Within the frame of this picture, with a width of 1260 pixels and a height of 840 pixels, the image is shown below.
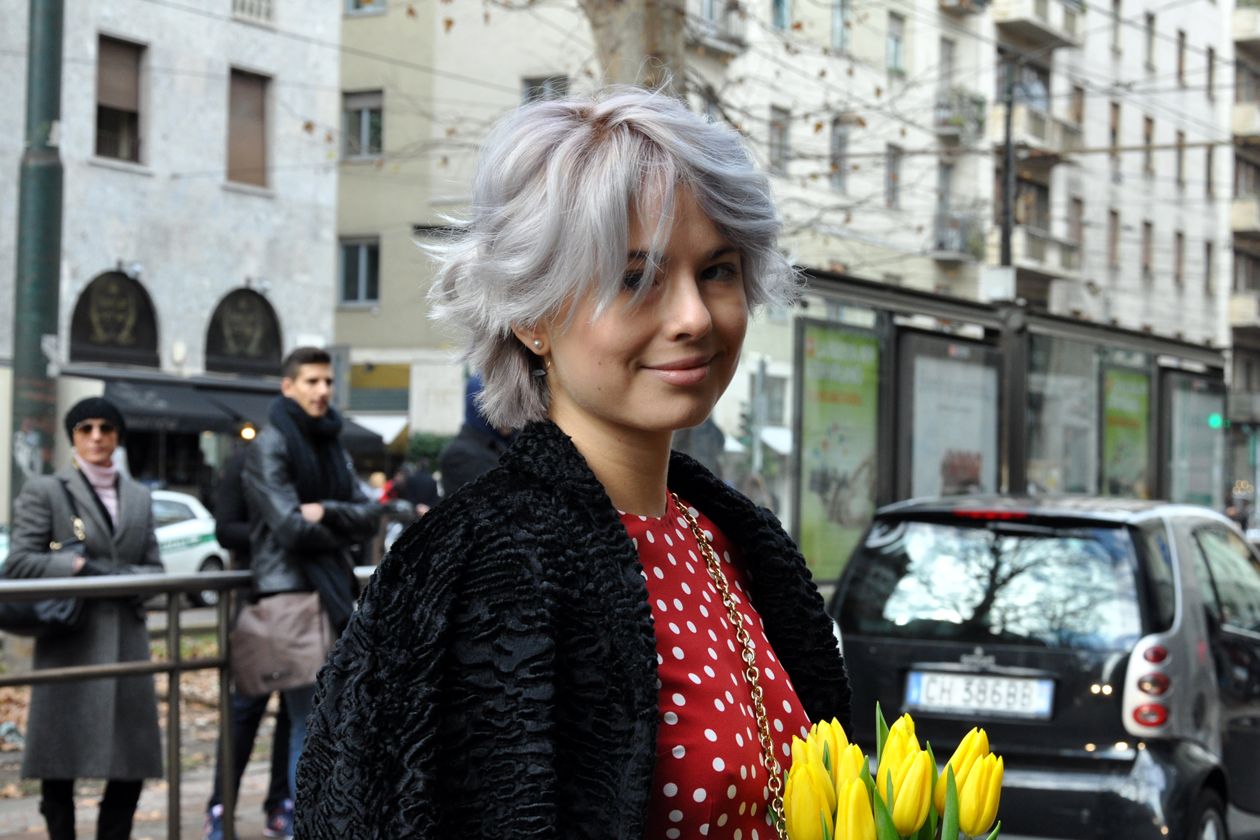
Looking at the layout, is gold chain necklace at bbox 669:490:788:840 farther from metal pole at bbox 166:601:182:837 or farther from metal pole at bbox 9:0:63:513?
metal pole at bbox 9:0:63:513

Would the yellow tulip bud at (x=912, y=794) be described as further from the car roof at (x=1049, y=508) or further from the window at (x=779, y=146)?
the window at (x=779, y=146)

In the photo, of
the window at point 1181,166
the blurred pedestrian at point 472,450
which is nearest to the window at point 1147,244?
the window at point 1181,166

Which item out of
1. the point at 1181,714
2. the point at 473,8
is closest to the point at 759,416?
the point at 1181,714

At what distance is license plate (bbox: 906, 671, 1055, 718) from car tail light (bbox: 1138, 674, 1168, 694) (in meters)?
0.33

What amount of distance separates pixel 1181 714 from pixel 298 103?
25.7 meters

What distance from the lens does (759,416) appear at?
32.6 feet

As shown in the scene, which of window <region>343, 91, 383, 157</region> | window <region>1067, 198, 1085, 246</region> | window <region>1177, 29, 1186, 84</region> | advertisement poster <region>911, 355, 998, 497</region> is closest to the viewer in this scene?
advertisement poster <region>911, 355, 998, 497</region>

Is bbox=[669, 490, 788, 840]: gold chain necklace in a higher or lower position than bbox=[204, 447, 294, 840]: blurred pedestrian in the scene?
higher

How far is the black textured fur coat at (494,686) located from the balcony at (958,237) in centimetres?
3824

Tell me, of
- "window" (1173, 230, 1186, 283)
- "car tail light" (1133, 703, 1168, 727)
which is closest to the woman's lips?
"car tail light" (1133, 703, 1168, 727)

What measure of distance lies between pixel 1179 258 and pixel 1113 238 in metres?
4.97

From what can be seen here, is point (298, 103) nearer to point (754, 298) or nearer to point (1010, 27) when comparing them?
point (1010, 27)

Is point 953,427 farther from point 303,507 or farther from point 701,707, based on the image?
point 701,707

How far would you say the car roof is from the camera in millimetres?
6180
